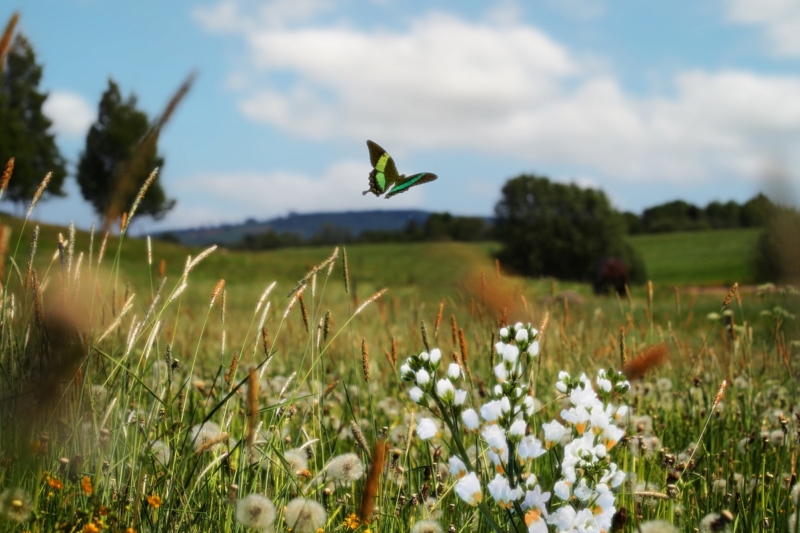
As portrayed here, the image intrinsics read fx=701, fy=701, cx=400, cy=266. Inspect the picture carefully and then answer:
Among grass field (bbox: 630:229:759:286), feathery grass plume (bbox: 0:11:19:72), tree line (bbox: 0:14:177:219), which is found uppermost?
tree line (bbox: 0:14:177:219)

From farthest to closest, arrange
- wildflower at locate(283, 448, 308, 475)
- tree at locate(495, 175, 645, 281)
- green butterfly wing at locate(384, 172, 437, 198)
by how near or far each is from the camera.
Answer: tree at locate(495, 175, 645, 281), wildflower at locate(283, 448, 308, 475), green butterfly wing at locate(384, 172, 437, 198)

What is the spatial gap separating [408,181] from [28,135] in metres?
53.0

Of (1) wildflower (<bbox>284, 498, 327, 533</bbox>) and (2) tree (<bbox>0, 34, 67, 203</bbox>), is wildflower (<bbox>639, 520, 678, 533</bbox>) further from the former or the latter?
(2) tree (<bbox>0, 34, 67, 203</bbox>)

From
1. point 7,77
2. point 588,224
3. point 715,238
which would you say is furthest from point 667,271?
point 7,77

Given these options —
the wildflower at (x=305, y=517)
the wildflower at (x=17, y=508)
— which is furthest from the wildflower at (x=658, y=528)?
the wildflower at (x=17, y=508)

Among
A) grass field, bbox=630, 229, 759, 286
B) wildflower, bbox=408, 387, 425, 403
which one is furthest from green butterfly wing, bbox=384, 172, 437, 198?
grass field, bbox=630, 229, 759, 286

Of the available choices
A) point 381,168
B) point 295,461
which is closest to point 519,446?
point 381,168

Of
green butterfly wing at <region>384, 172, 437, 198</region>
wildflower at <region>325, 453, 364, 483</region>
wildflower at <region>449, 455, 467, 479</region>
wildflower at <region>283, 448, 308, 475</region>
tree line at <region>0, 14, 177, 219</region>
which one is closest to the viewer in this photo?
wildflower at <region>449, 455, 467, 479</region>

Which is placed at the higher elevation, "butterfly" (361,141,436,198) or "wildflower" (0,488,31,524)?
"butterfly" (361,141,436,198)

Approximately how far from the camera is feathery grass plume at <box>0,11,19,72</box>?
5.65 feet

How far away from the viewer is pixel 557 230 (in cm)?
4928

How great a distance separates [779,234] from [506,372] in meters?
3.93

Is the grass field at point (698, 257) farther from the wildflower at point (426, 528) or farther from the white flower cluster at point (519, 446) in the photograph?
the wildflower at point (426, 528)

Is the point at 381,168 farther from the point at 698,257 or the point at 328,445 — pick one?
the point at 698,257
